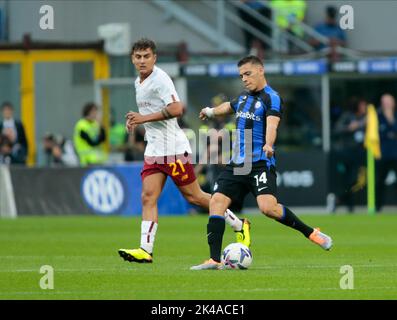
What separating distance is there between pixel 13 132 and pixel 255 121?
1359cm

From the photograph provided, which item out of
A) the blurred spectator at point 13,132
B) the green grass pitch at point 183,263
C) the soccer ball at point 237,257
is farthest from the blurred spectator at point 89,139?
the soccer ball at point 237,257

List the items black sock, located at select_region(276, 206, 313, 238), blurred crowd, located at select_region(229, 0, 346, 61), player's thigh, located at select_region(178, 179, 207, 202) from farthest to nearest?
blurred crowd, located at select_region(229, 0, 346, 61) → player's thigh, located at select_region(178, 179, 207, 202) → black sock, located at select_region(276, 206, 313, 238)

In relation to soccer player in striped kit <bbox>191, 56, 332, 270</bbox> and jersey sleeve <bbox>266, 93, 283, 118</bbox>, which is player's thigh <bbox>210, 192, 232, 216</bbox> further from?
jersey sleeve <bbox>266, 93, 283, 118</bbox>

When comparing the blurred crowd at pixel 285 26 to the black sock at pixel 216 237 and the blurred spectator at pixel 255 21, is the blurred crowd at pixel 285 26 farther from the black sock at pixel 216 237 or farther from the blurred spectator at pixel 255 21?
the black sock at pixel 216 237

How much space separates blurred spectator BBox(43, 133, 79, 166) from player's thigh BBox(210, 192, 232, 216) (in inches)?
553

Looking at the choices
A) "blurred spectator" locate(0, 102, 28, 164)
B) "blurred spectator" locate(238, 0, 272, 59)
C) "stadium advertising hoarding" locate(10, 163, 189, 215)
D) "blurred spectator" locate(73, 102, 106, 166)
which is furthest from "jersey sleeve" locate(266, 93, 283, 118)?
"blurred spectator" locate(238, 0, 272, 59)

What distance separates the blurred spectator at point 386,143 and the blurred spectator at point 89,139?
5.56 meters

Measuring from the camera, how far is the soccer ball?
13.4 m

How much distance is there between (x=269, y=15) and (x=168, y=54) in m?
2.58

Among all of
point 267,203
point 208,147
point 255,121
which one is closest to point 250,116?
point 255,121

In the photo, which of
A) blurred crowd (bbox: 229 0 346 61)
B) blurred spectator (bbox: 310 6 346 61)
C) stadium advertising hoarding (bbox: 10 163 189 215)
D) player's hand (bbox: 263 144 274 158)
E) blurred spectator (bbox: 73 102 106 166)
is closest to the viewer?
player's hand (bbox: 263 144 274 158)

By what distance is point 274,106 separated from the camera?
1359cm

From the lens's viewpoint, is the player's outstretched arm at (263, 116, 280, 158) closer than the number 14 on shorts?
Yes

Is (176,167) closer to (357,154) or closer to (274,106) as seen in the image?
(274,106)
